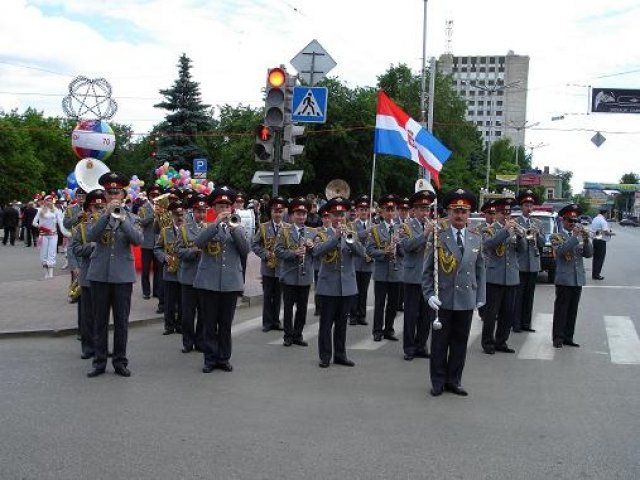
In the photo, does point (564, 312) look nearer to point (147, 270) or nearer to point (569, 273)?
point (569, 273)

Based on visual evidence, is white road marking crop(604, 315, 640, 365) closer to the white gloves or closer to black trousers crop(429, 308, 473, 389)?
black trousers crop(429, 308, 473, 389)

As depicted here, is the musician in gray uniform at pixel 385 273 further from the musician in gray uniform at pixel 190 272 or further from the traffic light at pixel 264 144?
the traffic light at pixel 264 144

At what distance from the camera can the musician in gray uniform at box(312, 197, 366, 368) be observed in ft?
28.5

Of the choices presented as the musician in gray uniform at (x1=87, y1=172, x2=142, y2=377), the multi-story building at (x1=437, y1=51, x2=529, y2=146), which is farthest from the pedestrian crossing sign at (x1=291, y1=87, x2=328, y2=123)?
the multi-story building at (x1=437, y1=51, x2=529, y2=146)

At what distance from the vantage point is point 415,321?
951 cm

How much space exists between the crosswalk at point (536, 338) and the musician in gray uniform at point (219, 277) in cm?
184

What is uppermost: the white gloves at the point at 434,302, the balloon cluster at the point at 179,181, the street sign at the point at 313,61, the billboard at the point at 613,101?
the billboard at the point at 613,101

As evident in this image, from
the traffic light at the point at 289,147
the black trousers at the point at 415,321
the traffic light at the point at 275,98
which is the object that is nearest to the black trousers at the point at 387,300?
the black trousers at the point at 415,321

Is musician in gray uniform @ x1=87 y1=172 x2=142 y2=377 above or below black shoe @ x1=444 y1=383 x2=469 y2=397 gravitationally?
above

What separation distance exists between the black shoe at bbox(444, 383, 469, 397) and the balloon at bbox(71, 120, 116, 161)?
1542cm

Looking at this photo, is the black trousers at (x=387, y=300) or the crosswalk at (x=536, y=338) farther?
the black trousers at (x=387, y=300)

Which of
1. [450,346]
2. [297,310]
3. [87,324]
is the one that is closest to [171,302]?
[297,310]

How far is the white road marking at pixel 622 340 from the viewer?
370 inches

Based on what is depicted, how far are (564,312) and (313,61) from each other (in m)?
6.82
